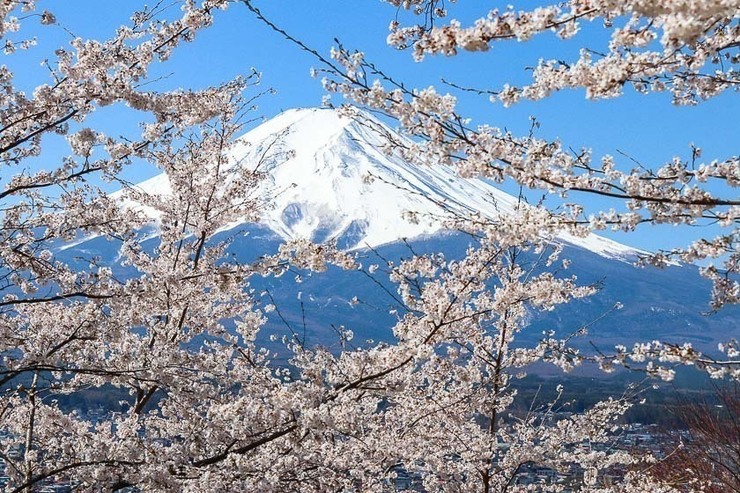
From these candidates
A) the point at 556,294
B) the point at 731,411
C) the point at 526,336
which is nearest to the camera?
the point at 556,294

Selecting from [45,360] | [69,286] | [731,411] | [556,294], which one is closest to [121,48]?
[69,286]

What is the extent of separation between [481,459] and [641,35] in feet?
18.2

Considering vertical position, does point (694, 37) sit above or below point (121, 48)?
below

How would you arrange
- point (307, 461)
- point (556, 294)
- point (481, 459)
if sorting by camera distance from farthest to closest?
point (481, 459) → point (556, 294) → point (307, 461)

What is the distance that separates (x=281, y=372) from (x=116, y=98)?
233 cm

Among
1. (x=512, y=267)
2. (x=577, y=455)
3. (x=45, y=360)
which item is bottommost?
(x=577, y=455)

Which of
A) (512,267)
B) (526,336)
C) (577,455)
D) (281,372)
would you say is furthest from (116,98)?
(526,336)

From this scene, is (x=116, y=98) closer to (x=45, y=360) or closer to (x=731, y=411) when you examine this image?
(x=45, y=360)

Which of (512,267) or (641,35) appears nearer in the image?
(641,35)

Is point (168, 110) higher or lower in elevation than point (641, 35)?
higher

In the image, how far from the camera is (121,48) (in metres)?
4.07

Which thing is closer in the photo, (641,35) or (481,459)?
(641,35)

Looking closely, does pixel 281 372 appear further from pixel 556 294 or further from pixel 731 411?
pixel 731 411

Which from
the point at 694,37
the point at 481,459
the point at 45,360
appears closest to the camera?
the point at 694,37
